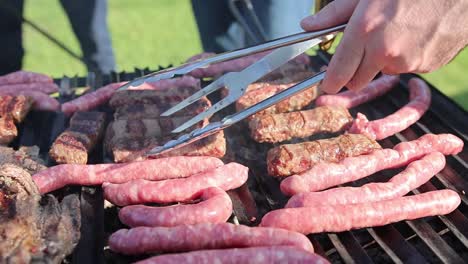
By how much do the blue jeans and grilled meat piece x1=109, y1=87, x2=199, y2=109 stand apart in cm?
144

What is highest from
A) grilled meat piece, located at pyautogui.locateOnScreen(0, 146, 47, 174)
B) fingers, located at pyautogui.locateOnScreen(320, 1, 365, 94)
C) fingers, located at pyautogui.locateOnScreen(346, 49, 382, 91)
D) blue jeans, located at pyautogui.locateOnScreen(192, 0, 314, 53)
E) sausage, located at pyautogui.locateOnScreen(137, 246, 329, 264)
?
blue jeans, located at pyautogui.locateOnScreen(192, 0, 314, 53)

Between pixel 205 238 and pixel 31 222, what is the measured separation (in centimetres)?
100

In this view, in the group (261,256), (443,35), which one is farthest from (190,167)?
(443,35)

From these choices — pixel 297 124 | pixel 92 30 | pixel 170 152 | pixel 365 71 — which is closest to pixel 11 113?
pixel 170 152

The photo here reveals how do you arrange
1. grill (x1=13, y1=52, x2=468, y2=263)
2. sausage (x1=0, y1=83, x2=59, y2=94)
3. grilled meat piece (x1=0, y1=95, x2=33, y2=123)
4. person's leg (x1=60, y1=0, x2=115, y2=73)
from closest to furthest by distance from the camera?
1. grill (x1=13, y1=52, x2=468, y2=263)
2. grilled meat piece (x1=0, y1=95, x2=33, y2=123)
3. sausage (x1=0, y1=83, x2=59, y2=94)
4. person's leg (x1=60, y1=0, x2=115, y2=73)

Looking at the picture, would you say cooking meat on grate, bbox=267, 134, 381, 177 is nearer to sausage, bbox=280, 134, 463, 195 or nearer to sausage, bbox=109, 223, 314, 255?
sausage, bbox=280, 134, 463, 195

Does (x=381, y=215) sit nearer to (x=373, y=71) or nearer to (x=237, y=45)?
(x=373, y=71)

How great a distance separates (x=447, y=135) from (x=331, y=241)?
1.31 meters

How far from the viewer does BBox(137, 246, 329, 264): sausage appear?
7.93 feet

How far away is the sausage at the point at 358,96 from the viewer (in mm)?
4074

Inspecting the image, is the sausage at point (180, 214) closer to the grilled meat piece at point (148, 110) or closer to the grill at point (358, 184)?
the grill at point (358, 184)

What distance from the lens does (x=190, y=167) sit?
3.26 metres

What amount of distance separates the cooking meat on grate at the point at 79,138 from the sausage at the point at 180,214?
751 mm

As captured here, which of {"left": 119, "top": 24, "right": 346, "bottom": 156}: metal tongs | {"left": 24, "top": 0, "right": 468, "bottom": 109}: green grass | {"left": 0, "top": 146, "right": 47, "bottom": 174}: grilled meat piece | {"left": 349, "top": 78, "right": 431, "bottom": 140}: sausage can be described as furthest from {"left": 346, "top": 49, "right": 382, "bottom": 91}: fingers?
{"left": 24, "top": 0, "right": 468, "bottom": 109}: green grass
